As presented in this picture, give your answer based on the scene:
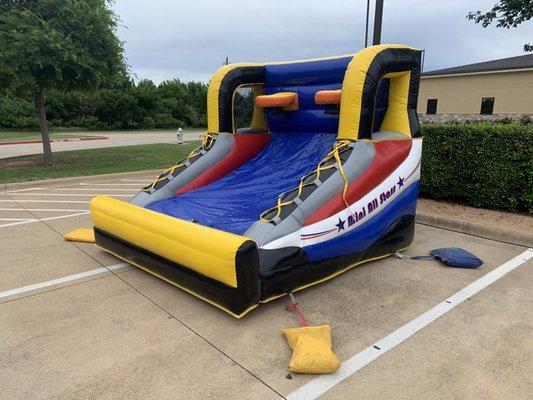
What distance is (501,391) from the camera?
8.17ft

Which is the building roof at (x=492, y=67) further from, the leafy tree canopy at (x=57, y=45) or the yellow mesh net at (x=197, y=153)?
the yellow mesh net at (x=197, y=153)

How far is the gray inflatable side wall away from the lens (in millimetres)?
4930

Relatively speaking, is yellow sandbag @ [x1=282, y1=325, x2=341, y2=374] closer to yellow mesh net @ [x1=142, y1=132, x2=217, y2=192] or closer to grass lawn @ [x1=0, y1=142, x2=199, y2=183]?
yellow mesh net @ [x1=142, y1=132, x2=217, y2=192]

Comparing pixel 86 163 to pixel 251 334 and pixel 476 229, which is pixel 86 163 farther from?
pixel 251 334

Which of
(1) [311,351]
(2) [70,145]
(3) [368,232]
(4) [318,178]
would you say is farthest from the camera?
(2) [70,145]

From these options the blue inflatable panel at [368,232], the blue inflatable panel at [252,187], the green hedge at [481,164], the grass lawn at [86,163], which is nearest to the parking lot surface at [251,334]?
the blue inflatable panel at [368,232]

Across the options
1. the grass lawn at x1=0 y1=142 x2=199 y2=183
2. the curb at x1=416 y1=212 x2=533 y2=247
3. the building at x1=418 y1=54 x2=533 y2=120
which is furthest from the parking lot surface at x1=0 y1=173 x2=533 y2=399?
the building at x1=418 y1=54 x2=533 y2=120

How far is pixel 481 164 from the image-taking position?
6.12 meters

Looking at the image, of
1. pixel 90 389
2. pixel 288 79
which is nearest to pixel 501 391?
pixel 90 389

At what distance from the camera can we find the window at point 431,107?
2242cm

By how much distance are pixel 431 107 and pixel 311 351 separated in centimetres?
2244

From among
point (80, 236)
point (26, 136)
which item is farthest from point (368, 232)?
point (26, 136)

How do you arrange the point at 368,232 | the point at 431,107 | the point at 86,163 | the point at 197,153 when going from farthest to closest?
the point at 431,107, the point at 86,163, the point at 197,153, the point at 368,232

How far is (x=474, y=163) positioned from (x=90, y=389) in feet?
18.9
